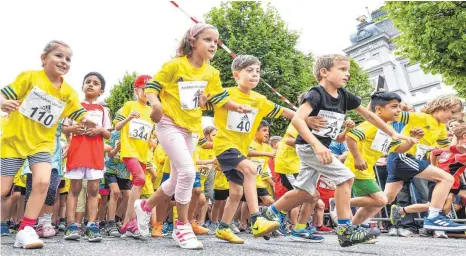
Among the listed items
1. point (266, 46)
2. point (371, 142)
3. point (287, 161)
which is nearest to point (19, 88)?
point (287, 161)

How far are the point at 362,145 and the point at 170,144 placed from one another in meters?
2.70

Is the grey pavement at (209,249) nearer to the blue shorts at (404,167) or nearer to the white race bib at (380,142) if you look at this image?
the blue shorts at (404,167)

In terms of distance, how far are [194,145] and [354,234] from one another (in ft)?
6.77

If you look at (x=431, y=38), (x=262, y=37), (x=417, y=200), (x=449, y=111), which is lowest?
(x=417, y=200)

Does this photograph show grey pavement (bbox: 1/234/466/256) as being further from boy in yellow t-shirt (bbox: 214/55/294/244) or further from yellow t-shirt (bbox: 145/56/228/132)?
yellow t-shirt (bbox: 145/56/228/132)

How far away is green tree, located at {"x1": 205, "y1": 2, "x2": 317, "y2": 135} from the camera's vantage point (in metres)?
22.2

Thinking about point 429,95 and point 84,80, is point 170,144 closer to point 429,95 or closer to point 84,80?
point 84,80

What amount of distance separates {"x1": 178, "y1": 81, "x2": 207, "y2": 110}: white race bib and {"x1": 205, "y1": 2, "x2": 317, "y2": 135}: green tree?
17399 mm

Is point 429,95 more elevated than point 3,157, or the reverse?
point 429,95

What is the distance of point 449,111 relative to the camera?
5914 mm

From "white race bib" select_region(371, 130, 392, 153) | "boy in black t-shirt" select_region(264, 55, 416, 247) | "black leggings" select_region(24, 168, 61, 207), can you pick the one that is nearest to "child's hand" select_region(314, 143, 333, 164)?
"boy in black t-shirt" select_region(264, 55, 416, 247)

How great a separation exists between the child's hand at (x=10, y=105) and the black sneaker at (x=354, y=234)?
250 cm

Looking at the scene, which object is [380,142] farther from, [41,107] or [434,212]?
[41,107]

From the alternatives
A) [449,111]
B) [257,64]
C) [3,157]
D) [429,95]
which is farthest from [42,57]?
[429,95]
